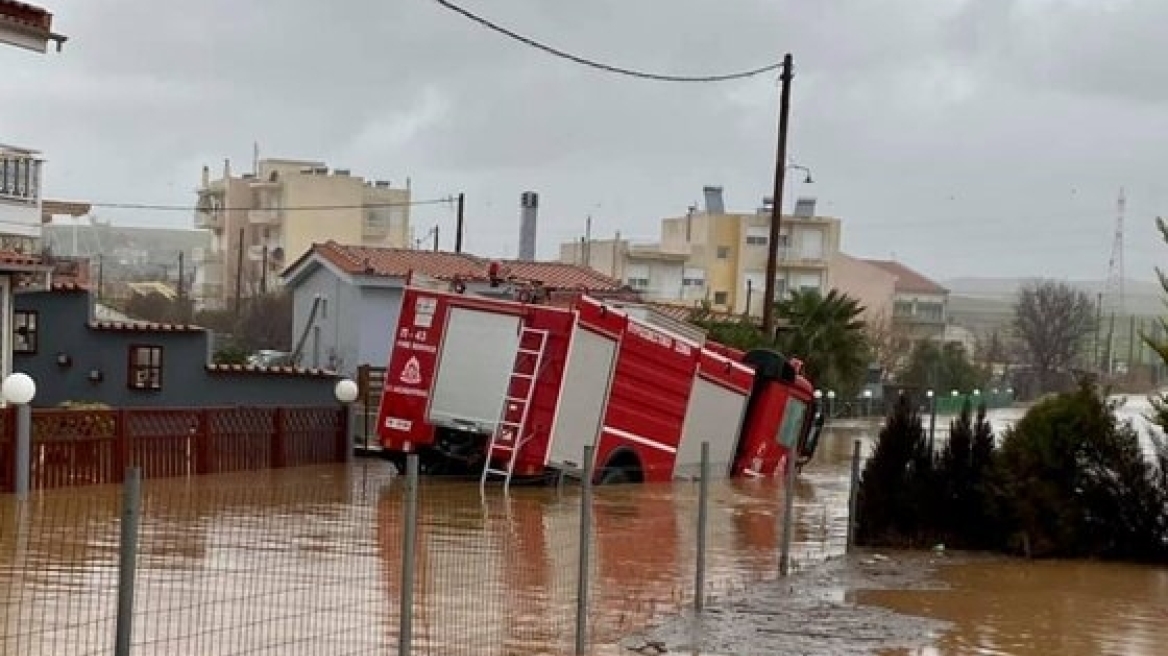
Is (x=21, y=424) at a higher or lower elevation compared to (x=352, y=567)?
higher

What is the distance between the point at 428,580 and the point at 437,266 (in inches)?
1440

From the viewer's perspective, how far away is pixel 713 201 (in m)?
113

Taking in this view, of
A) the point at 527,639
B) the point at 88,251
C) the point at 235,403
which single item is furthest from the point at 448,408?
the point at 88,251

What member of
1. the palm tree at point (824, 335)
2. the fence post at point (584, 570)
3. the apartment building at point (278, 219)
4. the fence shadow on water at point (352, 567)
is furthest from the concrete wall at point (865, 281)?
the fence post at point (584, 570)

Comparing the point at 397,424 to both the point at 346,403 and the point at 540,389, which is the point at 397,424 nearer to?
the point at 540,389

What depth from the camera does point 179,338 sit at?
→ 3175 cm

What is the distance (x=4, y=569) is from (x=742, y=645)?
5884 mm

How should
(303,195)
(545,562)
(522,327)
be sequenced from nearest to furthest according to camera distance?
1. (545,562)
2. (522,327)
3. (303,195)

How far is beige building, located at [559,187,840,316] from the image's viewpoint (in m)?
110

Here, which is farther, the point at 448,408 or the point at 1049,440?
the point at 448,408

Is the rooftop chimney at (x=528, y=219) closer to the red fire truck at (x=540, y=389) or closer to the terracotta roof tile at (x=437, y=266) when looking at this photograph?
the terracotta roof tile at (x=437, y=266)

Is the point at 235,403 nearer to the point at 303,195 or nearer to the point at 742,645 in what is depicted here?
the point at 742,645

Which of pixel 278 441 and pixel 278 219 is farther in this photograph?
pixel 278 219

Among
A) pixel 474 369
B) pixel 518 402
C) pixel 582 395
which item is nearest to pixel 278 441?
pixel 474 369
